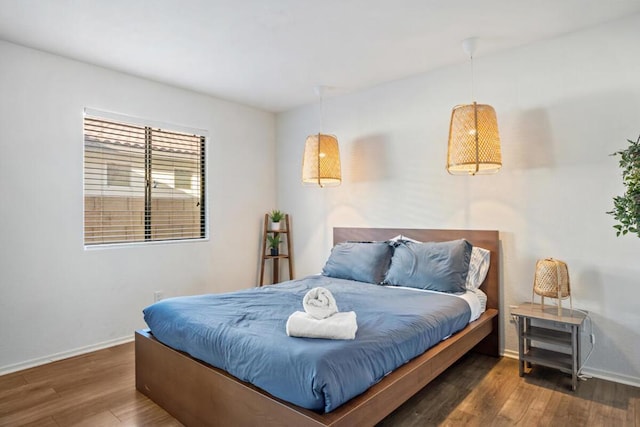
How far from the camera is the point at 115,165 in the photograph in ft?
11.7

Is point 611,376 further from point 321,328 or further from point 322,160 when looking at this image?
point 322,160

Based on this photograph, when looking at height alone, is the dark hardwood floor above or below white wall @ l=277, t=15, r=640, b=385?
below

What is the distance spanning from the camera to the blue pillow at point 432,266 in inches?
116

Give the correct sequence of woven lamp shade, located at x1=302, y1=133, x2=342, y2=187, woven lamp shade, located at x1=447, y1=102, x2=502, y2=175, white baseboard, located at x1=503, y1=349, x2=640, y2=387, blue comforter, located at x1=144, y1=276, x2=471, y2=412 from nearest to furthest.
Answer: blue comforter, located at x1=144, y1=276, x2=471, y2=412, white baseboard, located at x1=503, y1=349, x2=640, y2=387, woven lamp shade, located at x1=447, y1=102, x2=502, y2=175, woven lamp shade, located at x1=302, y1=133, x2=342, y2=187

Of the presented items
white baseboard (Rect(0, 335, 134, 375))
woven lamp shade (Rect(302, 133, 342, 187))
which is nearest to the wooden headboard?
woven lamp shade (Rect(302, 133, 342, 187))

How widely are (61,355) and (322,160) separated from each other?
2.91 metres

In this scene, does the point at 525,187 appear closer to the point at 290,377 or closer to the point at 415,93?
the point at 415,93

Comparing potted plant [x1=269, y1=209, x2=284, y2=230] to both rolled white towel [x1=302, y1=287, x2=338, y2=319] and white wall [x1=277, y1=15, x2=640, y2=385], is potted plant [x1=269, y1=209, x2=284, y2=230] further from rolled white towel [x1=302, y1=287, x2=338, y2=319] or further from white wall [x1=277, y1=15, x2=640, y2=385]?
rolled white towel [x1=302, y1=287, x2=338, y2=319]

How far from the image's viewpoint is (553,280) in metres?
2.65

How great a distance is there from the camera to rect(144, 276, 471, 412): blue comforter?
159cm

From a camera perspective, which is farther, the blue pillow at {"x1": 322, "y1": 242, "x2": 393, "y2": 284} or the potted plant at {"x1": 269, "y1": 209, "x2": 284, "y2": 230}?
the potted plant at {"x1": 269, "y1": 209, "x2": 284, "y2": 230}

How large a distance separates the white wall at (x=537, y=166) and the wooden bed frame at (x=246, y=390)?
2.45 ft

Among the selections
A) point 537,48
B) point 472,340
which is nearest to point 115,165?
point 472,340

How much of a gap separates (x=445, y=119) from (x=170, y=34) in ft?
8.02
